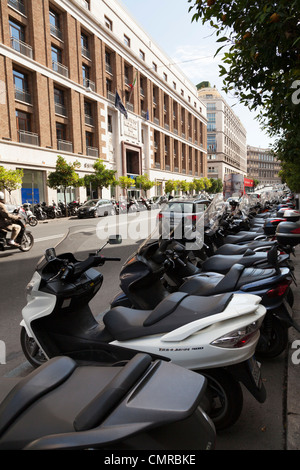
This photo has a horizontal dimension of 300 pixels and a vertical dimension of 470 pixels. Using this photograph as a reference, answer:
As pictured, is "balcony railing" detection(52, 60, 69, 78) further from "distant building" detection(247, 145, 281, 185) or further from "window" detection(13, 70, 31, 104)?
"distant building" detection(247, 145, 281, 185)

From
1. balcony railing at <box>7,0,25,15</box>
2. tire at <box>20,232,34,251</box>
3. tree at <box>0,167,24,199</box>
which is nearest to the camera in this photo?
tire at <box>20,232,34,251</box>

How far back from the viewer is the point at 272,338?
313cm

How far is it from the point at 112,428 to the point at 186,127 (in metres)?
62.9

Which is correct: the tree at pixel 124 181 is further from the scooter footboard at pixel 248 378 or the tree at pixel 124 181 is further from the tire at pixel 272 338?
the scooter footboard at pixel 248 378

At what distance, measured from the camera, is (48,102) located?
26.6 meters

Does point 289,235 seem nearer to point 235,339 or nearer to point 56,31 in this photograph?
point 235,339

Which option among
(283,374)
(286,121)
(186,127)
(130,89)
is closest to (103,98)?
(130,89)

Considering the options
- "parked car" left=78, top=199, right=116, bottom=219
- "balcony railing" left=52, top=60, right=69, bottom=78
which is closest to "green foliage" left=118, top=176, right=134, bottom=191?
"parked car" left=78, top=199, right=116, bottom=219

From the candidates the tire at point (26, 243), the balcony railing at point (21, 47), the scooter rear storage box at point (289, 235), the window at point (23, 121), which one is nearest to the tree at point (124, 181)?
the window at point (23, 121)

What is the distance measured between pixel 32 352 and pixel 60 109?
29.4 metres

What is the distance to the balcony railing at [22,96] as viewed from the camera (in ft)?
79.8

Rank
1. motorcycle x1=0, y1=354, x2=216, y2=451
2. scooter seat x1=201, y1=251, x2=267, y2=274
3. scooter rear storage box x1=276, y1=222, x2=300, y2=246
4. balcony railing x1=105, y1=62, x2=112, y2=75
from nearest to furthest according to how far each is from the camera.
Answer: motorcycle x1=0, y1=354, x2=216, y2=451
scooter seat x1=201, y1=251, x2=267, y2=274
scooter rear storage box x1=276, y1=222, x2=300, y2=246
balcony railing x1=105, y1=62, x2=112, y2=75

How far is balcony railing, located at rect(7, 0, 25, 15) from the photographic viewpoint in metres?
23.6

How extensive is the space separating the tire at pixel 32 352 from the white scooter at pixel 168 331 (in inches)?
16.8
